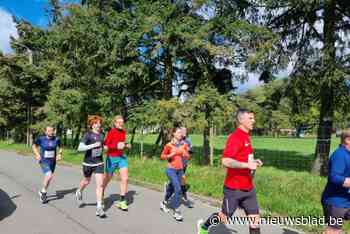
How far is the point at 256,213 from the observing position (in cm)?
554

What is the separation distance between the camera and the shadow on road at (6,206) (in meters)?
8.62

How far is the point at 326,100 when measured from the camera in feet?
51.6

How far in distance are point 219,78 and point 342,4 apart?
839 cm

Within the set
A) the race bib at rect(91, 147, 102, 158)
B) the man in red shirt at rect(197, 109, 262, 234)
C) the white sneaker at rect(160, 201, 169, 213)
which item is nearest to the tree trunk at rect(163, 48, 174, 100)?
the white sneaker at rect(160, 201, 169, 213)

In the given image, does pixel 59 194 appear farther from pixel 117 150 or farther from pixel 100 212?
pixel 100 212

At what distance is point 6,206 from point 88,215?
2100mm

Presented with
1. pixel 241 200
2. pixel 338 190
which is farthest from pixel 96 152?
pixel 338 190

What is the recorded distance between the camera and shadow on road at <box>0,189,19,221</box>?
340 inches

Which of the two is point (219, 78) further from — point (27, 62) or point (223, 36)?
point (27, 62)

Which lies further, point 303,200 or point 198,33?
point 198,33

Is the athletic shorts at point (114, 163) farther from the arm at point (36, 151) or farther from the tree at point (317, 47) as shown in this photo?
the tree at point (317, 47)

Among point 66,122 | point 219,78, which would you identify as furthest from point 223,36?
point 66,122

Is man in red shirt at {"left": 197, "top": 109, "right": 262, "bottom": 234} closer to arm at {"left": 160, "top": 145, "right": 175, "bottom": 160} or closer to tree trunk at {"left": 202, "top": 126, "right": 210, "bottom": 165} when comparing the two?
arm at {"left": 160, "top": 145, "right": 175, "bottom": 160}

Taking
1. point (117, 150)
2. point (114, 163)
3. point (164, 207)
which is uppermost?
point (117, 150)
